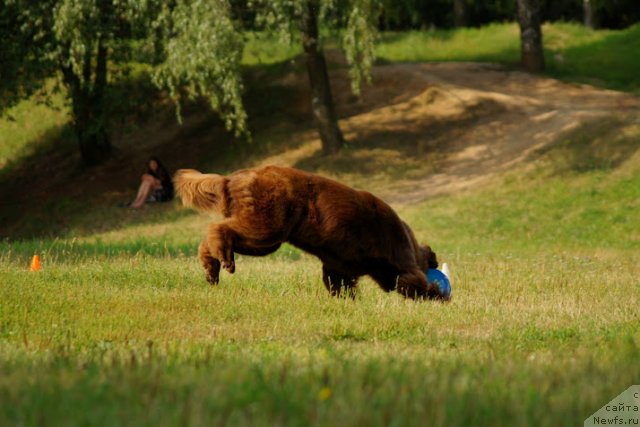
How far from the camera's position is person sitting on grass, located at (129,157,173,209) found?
90.1ft

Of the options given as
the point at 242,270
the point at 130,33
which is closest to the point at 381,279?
the point at 242,270

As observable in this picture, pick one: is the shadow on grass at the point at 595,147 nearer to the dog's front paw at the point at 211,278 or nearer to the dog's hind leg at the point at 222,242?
the dog's front paw at the point at 211,278

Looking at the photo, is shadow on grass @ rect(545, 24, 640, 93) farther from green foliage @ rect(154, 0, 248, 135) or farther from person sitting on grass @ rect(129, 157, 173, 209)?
green foliage @ rect(154, 0, 248, 135)

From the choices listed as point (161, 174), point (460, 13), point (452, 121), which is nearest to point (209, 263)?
point (161, 174)

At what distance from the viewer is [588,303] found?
10.0m

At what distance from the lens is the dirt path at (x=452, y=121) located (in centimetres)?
2573

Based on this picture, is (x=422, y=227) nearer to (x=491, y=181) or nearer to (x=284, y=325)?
(x=491, y=181)

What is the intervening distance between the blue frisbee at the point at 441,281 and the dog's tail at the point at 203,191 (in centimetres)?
214

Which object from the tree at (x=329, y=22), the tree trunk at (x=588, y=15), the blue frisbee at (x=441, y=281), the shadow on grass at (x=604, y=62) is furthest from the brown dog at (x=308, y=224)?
the tree trunk at (x=588, y=15)

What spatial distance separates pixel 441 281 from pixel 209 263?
2.22 m

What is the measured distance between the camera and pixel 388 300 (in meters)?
9.73

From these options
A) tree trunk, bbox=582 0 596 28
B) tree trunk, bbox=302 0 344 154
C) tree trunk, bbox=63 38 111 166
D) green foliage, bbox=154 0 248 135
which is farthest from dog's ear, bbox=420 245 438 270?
tree trunk, bbox=582 0 596 28

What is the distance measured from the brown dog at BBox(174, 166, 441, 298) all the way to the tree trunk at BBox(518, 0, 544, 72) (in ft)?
76.4

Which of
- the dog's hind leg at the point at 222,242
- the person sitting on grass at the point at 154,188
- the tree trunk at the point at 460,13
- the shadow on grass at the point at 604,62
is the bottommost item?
the person sitting on grass at the point at 154,188
